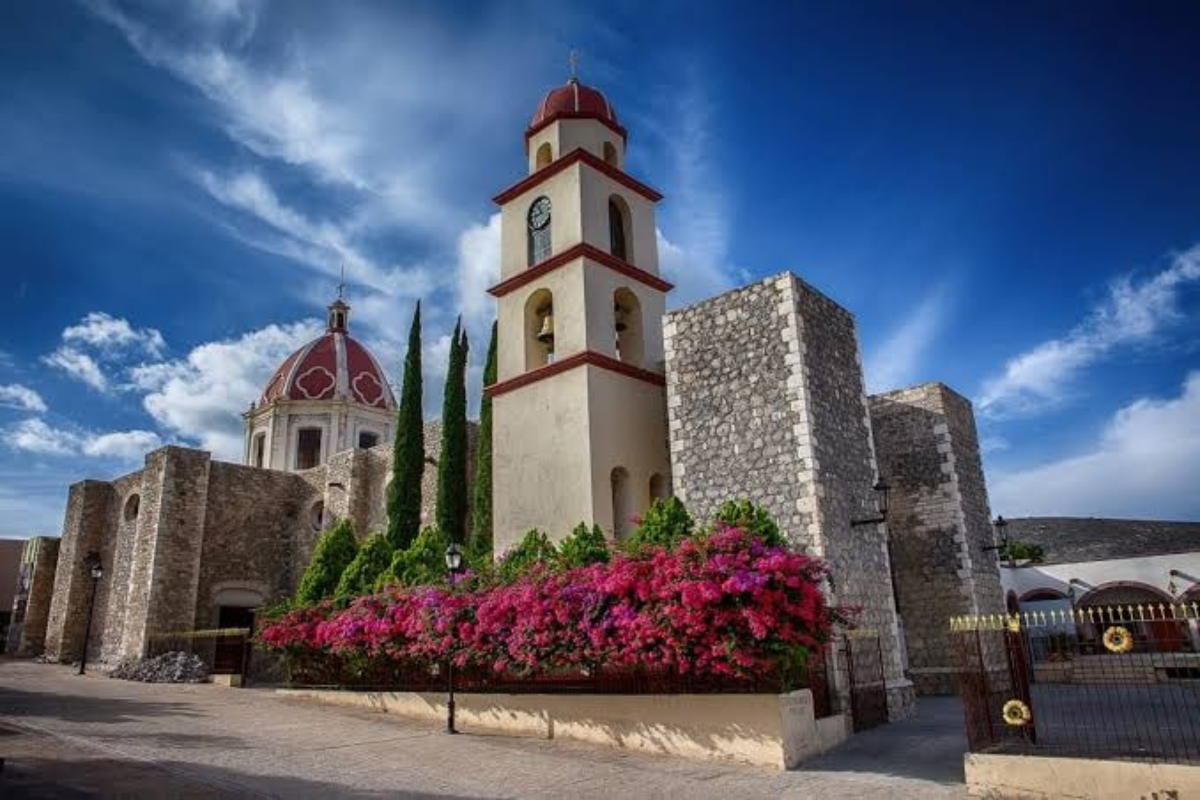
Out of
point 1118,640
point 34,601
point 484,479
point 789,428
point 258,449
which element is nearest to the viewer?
point 1118,640

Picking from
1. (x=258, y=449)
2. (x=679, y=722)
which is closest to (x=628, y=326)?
(x=679, y=722)

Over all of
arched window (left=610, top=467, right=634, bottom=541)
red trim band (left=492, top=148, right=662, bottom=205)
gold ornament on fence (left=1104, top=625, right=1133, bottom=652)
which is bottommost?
gold ornament on fence (left=1104, top=625, right=1133, bottom=652)

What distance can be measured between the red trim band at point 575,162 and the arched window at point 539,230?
0.41 m

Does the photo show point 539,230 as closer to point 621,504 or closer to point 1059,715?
point 621,504

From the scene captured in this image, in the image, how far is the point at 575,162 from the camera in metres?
14.7

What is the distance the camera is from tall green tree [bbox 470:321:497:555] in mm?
18266

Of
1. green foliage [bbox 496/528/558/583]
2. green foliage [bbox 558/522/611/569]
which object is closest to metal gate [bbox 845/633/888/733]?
green foliage [bbox 558/522/611/569]

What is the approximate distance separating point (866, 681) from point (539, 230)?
9.82 meters

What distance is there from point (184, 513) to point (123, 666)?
14.4 ft

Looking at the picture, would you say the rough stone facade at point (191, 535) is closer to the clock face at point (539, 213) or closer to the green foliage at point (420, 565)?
the green foliage at point (420, 565)

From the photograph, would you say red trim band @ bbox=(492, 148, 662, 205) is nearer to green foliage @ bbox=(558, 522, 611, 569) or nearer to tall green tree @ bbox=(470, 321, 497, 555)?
tall green tree @ bbox=(470, 321, 497, 555)

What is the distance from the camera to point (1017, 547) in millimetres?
32375

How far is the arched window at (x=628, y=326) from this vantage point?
1491 cm

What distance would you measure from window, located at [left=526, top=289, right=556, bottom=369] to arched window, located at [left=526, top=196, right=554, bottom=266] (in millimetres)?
736
